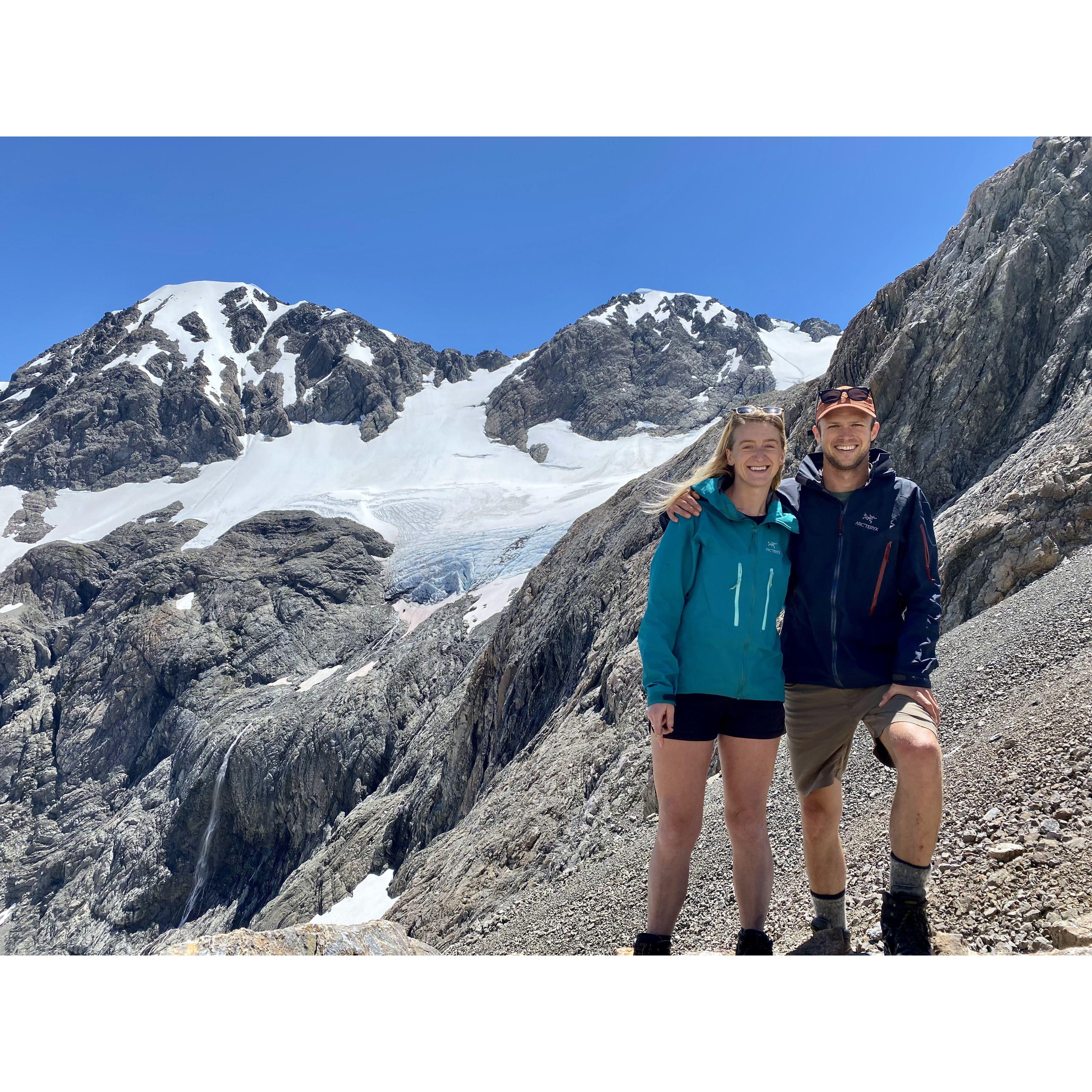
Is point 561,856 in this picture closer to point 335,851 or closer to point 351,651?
point 335,851

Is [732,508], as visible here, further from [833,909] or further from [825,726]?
[833,909]

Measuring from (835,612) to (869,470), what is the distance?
78 cm

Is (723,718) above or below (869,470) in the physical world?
below

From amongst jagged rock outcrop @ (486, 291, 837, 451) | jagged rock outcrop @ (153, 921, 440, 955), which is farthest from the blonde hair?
jagged rock outcrop @ (486, 291, 837, 451)

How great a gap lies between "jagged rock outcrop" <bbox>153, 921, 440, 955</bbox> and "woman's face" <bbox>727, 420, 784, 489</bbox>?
4.50 metres

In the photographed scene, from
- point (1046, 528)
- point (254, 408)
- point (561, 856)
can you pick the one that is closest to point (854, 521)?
point (1046, 528)

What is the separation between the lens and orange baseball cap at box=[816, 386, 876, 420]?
3.78 metres

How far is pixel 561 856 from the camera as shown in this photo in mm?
13133

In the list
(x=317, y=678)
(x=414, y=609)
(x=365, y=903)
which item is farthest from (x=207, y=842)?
(x=414, y=609)

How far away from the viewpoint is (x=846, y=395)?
382 cm

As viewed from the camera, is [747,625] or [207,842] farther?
[207,842]

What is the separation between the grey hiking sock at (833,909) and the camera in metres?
3.92

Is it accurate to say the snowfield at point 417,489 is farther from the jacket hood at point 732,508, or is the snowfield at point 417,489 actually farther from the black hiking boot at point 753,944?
the black hiking boot at point 753,944

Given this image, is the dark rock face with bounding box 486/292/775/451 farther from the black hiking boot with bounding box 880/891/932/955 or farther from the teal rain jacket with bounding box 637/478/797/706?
the black hiking boot with bounding box 880/891/932/955
